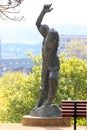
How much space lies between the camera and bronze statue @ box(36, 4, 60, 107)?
1825 cm

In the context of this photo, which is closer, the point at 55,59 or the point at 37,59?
the point at 55,59

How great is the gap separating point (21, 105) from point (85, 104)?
80.9ft

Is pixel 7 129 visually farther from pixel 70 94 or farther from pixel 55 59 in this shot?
pixel 70 94

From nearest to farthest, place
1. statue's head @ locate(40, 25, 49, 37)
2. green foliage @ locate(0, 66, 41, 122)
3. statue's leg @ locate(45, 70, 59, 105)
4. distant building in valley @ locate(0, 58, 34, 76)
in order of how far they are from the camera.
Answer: statue's leg @ locate(45, 70, 59, 105), statue's head @ locate(40, 25, 49, 37), green foliage @ locate(0, 66, 41, 122), distant building in valley @ locate(0, 58, 34, 76)

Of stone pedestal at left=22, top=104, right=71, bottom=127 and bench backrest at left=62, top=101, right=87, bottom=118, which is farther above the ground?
bench backrest at left=62, top=101, right=87, bottom=118

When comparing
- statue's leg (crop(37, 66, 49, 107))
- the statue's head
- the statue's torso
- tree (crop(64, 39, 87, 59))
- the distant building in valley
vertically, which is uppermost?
the statue's head

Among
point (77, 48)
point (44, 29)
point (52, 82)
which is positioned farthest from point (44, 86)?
point (77, 48)

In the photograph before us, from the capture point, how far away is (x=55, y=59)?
18422mm

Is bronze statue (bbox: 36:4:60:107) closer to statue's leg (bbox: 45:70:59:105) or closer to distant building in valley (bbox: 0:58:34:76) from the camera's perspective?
statue's leg (bbox: 45:70:59:105)

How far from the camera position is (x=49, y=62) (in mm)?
18406

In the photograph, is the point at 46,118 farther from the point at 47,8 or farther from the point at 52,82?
the point at 47,8

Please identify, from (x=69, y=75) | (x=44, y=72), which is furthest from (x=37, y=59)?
(x=44, y=72)

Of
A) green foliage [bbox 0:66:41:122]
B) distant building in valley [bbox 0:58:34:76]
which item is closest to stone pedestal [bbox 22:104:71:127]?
green foliage [bbox 0:66:41:122]

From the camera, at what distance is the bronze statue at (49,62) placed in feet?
59.9
